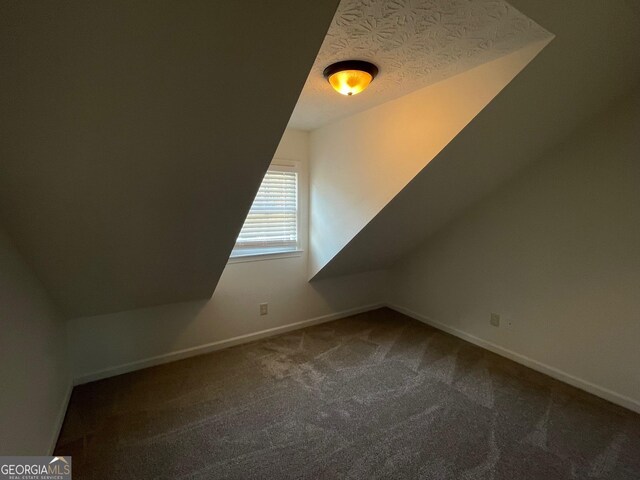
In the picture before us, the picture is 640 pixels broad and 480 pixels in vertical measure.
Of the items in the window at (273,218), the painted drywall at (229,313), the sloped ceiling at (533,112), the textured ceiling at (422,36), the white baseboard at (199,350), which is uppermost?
the textured ceiling at (422,36)

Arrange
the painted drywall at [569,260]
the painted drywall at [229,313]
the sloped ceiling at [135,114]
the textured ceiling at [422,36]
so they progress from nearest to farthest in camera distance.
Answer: the sloped ceiling at [135,114]
the textured ceiling at [422,36]
the painted drywall at [569,260]
the painted drywall at [229,313]

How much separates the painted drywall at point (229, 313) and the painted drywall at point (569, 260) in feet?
4.43

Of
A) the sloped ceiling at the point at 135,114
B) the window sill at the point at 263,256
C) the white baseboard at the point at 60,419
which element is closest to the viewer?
the sloped ceiling at the point at 135,114

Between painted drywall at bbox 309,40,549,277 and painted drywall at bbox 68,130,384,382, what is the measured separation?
0.25 m

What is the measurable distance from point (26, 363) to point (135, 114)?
4.42ft

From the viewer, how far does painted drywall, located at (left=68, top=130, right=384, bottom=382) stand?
8.13 ft

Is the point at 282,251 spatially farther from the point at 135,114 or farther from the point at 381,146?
the point at 135,114

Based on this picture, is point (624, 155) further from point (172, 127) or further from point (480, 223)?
point (172, 127)

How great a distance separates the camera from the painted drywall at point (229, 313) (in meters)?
2.48

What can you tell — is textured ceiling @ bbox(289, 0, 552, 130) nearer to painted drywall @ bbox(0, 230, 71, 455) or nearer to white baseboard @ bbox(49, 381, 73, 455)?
painted drywall @ bbox(0, 230, 71, 455)

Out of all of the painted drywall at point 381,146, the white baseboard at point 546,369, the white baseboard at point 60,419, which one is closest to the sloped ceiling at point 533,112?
the painted drywall at point 381,146

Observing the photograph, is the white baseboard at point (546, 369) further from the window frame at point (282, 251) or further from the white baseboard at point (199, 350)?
the window frame at point (282, 251)

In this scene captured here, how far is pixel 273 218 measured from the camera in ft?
10.4

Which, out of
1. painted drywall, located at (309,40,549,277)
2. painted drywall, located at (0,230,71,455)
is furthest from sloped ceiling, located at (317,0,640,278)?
painted drywall, located at (0,230,71,455)
